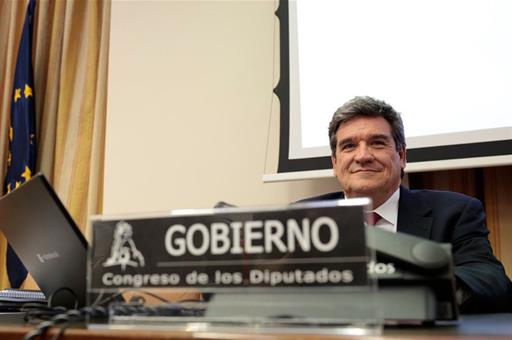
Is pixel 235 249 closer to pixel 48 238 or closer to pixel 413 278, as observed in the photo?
pixel 413 278

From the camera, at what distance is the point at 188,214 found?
1.88 ft

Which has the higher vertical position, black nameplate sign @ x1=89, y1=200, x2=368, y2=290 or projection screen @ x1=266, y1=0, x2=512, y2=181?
projection screen @ x1=266, y1=0, x2=512, y2=181

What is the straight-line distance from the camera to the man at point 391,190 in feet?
4.41

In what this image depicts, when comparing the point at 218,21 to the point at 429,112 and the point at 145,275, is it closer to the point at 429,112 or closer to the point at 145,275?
the point at 429,112

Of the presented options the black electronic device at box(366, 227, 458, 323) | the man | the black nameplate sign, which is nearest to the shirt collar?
the man

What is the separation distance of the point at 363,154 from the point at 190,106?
1.17 m

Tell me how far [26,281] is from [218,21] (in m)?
1.53

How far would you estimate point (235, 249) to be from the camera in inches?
21.6

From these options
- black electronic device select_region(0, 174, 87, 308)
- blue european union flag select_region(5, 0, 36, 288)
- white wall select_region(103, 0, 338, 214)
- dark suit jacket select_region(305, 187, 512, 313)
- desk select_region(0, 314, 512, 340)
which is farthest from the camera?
blue european union flag select_region(5, 0, 36, 288)

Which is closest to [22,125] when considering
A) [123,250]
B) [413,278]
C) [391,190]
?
[391,190]

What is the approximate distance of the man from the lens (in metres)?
1.34

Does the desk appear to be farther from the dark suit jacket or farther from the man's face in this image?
the man's face

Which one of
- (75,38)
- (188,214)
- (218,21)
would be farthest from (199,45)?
(188,214)

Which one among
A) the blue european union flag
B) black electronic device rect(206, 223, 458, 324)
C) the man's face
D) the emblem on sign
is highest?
the blue european union flag
